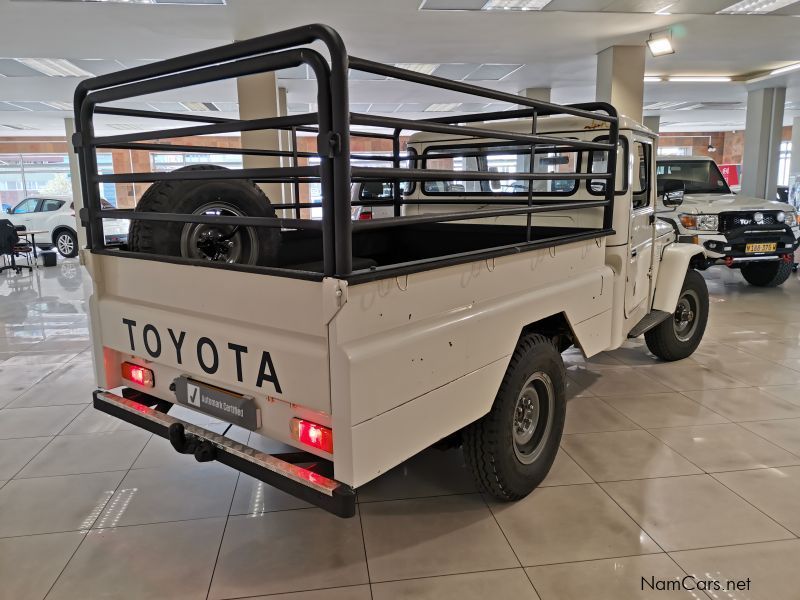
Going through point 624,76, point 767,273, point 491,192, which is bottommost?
point 767,273

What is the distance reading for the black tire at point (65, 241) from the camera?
12500 mm

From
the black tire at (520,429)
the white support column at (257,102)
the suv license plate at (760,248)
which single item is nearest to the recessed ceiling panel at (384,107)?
the white support column at (257,102)

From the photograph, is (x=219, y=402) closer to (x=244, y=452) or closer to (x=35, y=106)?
(x=244, y=452)

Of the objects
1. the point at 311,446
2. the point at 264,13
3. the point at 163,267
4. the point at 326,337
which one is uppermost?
the point at 264,13

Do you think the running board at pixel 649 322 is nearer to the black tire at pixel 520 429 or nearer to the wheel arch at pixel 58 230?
the black tire at pixel 520 429

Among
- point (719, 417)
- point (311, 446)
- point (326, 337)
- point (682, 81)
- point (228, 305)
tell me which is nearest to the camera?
point (326, 337)

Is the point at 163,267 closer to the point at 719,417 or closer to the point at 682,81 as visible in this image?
the point at 719,417

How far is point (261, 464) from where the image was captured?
75.2 inches

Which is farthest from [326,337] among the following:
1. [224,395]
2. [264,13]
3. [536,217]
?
[264,13]

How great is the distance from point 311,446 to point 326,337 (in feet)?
1.28

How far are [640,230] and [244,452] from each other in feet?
9.59

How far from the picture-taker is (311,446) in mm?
1840

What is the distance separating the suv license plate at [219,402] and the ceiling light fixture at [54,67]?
29.9 feet

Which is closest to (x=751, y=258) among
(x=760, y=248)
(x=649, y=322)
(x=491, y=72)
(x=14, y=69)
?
(x=760, y=248)
